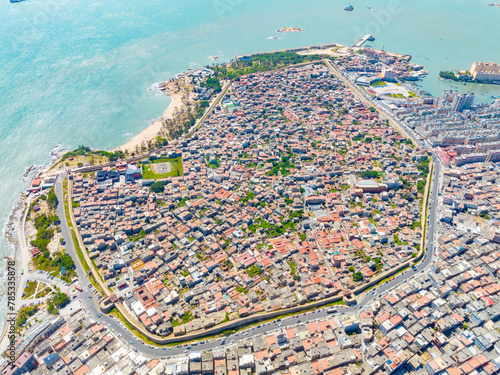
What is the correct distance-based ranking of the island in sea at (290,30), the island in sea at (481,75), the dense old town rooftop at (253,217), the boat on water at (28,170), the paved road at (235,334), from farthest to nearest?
the island in sea at (290,30) → the island in sea at (481,75) → the boat on water at (28,170) → the dense old town rooftop at (253,217) → the paved road at (235,334)

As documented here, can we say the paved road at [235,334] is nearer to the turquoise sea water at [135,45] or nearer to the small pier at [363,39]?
the turquoise sea water at [135,45]

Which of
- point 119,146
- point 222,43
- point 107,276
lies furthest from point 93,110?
point 222,43

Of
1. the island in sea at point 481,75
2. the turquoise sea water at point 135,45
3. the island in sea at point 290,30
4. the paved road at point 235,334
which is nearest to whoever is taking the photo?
the paved road at point 235,334

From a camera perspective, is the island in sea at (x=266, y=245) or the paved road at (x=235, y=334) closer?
the island in sea at (x=266, y=245)

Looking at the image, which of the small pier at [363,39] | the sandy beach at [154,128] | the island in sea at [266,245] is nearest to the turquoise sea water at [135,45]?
the sandy beach at [154,128]

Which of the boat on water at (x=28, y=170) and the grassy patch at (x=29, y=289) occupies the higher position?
the boat on water at (x=28, y=170)

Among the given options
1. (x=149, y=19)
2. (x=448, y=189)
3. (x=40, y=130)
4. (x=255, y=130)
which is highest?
(x=149, y=19)

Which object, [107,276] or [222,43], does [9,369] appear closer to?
[107,276]
